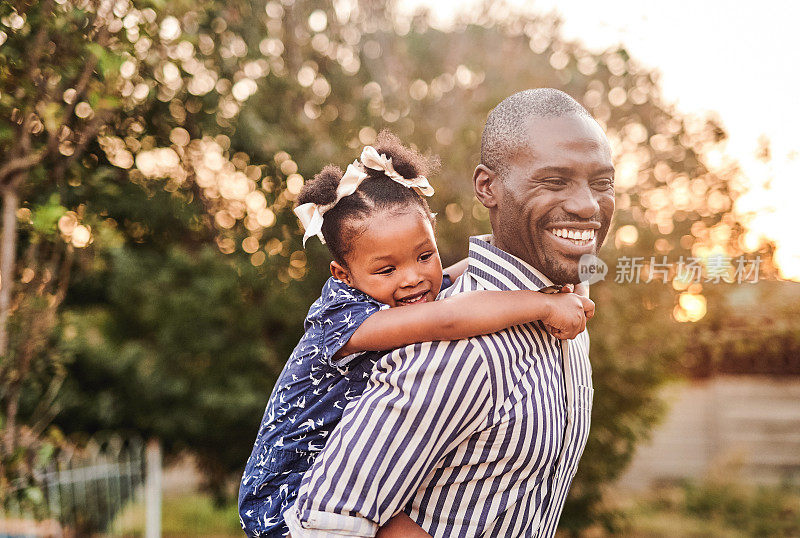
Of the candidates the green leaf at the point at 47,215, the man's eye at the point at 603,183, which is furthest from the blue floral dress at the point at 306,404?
the green leaf at the point at 47,215

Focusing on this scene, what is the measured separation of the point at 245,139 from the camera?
654 cm

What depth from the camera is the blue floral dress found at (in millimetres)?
1835

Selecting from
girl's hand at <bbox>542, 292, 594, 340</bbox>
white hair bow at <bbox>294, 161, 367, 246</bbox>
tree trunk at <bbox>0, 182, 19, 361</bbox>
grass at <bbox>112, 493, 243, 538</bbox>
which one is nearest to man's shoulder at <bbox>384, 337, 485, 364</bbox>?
girl's hand at <bbox>542, 292, 594, 340</bbox>

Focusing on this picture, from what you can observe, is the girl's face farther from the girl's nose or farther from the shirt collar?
the shirt collar

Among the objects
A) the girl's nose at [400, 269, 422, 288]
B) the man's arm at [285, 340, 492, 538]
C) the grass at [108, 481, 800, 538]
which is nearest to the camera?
the man's arm at [285, 340, 492, 538]

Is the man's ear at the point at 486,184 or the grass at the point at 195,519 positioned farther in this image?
the grass at the point at 195,519

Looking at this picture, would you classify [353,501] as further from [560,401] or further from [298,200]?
[298,200]

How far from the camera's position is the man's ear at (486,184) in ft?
5.72

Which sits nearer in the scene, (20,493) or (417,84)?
(20,493)

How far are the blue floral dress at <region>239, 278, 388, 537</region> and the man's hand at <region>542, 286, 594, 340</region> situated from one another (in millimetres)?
395

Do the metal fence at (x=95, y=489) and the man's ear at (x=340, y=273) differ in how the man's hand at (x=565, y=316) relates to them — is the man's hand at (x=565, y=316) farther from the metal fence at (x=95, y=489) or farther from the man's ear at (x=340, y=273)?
the metal fence at (x=95, y=489)

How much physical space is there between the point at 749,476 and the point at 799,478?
0.53 m

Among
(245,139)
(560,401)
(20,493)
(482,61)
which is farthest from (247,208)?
(560,401)

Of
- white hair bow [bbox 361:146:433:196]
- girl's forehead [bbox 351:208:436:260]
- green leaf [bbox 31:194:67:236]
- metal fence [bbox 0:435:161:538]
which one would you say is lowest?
metal fence [bbox 0:435:161:538]
